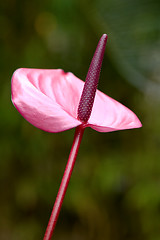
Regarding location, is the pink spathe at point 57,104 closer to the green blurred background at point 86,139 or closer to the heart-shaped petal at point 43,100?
the heart-shaped petal at point 43,100

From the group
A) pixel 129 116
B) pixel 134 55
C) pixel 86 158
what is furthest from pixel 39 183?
pixel 129 116

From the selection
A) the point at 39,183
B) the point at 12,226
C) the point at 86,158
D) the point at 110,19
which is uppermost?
the point at 110,19

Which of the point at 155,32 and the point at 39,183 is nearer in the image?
the point at 155,32

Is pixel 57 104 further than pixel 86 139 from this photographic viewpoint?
No

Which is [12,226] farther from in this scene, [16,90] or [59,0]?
[16,90]

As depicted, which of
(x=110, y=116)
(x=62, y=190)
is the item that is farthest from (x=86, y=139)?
(x=62, y=190)

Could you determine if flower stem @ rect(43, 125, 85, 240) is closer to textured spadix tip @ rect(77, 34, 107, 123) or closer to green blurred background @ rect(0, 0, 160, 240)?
textured spadix tip @ rect(77, 34, 107, 123)

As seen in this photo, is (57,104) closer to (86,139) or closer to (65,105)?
(65,105)
